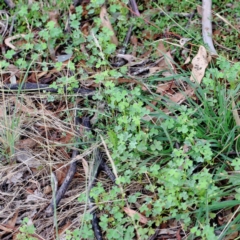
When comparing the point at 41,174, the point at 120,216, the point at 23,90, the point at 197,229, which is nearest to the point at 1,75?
the point at 23,90

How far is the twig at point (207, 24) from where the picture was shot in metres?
3.23

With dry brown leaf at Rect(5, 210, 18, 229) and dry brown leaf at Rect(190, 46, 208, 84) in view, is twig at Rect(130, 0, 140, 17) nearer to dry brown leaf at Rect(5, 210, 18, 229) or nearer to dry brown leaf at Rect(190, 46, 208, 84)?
dry brown leaf at Rect(190, 46, 208, 84)

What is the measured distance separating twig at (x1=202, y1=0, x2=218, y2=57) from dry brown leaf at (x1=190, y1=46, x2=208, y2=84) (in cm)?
7

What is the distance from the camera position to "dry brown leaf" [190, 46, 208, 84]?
3.06 metres

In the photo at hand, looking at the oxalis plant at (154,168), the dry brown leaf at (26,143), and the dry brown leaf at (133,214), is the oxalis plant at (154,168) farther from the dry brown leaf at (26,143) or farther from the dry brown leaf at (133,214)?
the dry brown leaf at (26,143)

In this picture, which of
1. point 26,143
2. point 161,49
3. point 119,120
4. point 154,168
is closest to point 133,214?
point 154,168

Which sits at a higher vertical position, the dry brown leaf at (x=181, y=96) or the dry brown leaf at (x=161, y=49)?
the dry brown leaf at (x=161, y=49)

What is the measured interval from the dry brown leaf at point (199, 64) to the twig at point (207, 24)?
0.07m

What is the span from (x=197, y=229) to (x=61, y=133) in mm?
1047

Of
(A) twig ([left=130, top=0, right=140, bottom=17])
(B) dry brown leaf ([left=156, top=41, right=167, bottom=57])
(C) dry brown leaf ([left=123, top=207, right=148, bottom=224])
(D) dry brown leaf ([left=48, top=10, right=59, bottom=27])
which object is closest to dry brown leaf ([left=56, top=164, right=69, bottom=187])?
(C) dry brown leaf ([left=123, top=207, right=148, bottom=224])

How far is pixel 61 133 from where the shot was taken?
118 inches

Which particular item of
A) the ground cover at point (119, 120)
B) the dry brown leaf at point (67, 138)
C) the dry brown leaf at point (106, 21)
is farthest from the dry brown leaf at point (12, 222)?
the dry brown leaf at point (106, 21)

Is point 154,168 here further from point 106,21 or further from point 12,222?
point 106,21

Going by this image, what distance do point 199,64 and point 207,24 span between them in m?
0.35
